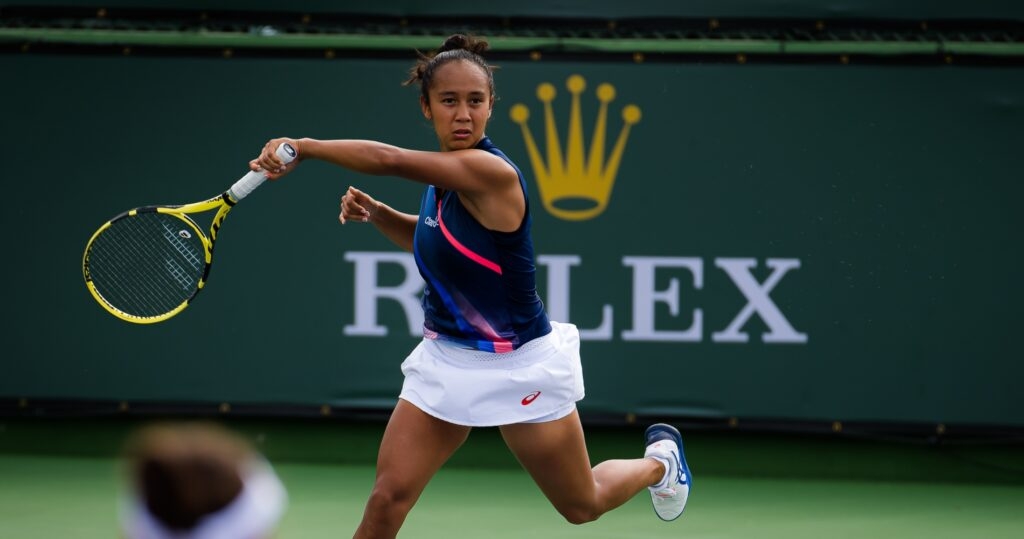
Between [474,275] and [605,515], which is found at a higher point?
[474,275]

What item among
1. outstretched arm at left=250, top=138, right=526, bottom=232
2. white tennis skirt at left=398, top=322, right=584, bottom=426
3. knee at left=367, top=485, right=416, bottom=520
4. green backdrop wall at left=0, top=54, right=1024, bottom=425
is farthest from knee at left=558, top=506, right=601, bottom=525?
green backdrop wall at left=0, top=54, right=1024, bottom=425

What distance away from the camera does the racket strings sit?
17.3 feet

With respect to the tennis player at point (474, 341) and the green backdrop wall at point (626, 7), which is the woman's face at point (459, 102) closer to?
the tennis player at point (474, 341)

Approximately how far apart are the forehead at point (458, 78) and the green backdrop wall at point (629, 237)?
7.91 feet

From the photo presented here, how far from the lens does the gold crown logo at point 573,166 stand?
20.6 feet

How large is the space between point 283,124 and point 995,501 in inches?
130

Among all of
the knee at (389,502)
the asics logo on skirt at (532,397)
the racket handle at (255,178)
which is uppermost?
the racket handle at (255,178)

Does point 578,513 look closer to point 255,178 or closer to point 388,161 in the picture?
point 388,161

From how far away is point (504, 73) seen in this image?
20.6 feet

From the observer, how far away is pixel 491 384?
393 cm

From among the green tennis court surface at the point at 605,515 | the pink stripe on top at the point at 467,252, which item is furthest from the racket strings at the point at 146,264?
the pink stripe on top at the point at 467,252

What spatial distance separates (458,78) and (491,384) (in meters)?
0.79

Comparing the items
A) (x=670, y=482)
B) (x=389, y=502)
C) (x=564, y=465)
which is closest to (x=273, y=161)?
(x=389, y=502)

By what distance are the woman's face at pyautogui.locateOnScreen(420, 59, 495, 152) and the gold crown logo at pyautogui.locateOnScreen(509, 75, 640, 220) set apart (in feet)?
7.86
